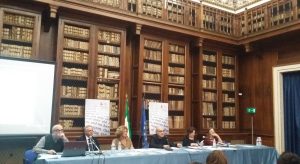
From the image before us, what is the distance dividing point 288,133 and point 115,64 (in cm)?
401

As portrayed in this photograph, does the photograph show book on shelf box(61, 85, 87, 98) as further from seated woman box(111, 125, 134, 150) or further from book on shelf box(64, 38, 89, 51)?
seated woman box(111, 125, 134, 150)

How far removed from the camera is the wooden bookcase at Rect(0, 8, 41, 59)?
4652 mm

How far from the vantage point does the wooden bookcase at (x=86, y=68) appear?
5.07 m

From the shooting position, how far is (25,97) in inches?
177

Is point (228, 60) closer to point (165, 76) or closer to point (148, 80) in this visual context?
point (165, 76)

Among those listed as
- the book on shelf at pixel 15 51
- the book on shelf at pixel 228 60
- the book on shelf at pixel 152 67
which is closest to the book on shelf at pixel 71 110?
the book on shelf at pixel 15 51

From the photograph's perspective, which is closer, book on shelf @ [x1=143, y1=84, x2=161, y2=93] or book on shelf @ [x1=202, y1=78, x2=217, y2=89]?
book on shelf @ [x1=143, y1=84, x2=161, y2=93]

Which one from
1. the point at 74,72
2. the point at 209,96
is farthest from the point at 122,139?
the point at 209,96

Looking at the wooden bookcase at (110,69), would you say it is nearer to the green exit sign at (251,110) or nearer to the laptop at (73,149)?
the laptop at (73,149)

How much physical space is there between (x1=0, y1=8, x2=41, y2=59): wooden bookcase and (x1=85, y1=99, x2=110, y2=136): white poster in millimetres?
1256

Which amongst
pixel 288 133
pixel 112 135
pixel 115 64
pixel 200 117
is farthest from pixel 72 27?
pixel 288 133

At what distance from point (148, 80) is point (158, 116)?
0.77 meters

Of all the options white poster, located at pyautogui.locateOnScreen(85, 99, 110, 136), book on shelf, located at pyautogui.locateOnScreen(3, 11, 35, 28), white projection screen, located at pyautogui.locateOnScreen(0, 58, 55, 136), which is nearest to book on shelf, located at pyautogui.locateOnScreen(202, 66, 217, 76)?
white poster, located at pyautogui.locateOnScreen(85, 99, 110, 136)

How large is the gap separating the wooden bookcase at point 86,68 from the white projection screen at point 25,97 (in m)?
0.29
